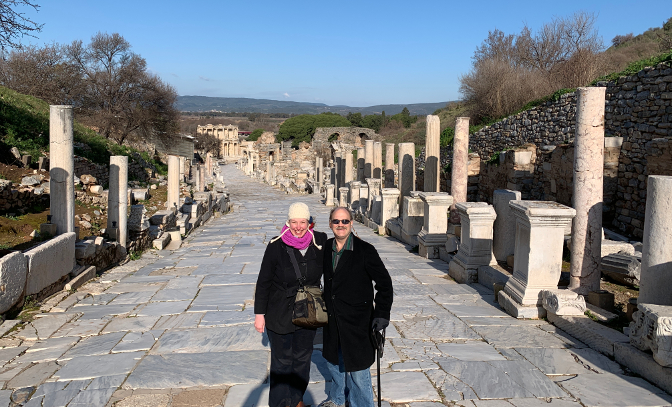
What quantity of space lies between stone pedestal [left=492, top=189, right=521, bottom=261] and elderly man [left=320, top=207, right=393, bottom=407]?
16.2ft

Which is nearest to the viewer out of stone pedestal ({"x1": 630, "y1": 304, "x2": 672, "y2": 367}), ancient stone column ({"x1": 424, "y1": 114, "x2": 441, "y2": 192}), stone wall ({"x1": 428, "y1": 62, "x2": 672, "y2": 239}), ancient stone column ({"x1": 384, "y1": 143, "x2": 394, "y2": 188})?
stone pedestal ({"x1": 630, "y1": 304, "x2": 672, "y2": 367})

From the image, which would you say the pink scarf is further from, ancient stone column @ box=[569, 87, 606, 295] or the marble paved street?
ancient stone column @ box=[569, 87, 606, 295]

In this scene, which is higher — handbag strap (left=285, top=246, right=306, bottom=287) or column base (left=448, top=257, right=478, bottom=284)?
handbag strap (left=285, top=246, right=306, bottom=287)

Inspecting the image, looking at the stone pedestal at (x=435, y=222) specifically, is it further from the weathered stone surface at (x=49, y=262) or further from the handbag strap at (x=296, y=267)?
the handbag strap at (x=296, y=267)

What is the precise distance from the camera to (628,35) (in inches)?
1690

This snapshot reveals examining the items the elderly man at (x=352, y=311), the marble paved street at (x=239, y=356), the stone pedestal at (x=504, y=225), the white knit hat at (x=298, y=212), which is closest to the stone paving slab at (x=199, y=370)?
the marble paved street at (x=239, y=356)

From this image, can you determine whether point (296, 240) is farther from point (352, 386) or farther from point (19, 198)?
point (19, 198)

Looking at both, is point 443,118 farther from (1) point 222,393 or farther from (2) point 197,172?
(1) point 222,393

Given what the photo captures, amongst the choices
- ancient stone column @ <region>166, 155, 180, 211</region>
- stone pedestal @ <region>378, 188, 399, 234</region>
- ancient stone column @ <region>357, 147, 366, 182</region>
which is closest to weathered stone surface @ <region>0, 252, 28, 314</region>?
stone pedestal @ <region>378, 188, 399, 234</region>

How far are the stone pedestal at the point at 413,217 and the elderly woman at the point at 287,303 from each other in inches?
281

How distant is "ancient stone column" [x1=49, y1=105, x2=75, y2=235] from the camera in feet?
24.5

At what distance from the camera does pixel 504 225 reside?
782 centimetres

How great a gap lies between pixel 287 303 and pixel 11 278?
11.7 ft

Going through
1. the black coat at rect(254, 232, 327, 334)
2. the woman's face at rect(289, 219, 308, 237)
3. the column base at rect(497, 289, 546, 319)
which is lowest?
the column base at rect(497, 289, 546, 319)
